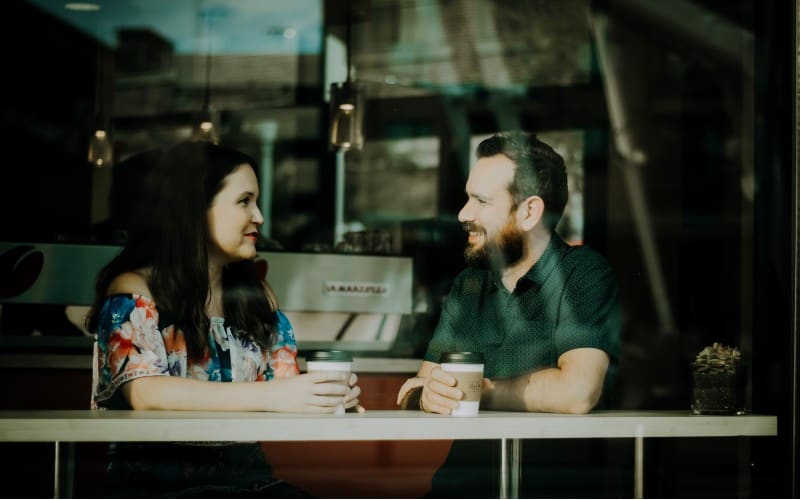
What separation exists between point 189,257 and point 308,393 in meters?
0.52

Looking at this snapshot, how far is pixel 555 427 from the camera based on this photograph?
2.09m

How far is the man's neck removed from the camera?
2.59 m

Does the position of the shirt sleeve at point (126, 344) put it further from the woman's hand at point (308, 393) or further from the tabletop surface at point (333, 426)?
the woman's hand at point (308, 393)

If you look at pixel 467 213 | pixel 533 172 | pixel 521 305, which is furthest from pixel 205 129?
pixel 521 305

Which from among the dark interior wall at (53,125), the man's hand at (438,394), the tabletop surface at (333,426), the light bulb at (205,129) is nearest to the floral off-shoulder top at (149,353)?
the tabletop surface at (333,426)

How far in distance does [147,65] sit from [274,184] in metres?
1.27

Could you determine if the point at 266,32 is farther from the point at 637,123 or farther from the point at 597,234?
the point at 637,123

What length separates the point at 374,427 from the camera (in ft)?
6.45

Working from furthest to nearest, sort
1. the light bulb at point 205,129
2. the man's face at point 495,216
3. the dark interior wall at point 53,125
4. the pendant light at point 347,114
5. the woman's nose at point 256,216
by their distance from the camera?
the light bulb at point 205,129, the dark interior wall at point 53,125, the pendant light at point 347,114, the man's face at point 495,216, the woman's nose at point 256,216

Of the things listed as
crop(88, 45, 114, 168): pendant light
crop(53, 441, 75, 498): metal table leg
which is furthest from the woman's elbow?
crop(88, 45, 114, 168): pendant light

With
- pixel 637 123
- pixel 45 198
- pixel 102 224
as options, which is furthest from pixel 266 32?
pixel 637 123

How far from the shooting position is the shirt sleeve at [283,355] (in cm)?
246

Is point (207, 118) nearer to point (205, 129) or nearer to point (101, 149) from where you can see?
point (205, 129)

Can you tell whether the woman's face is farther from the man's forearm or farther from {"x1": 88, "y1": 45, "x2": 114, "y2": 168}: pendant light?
{"x1": 88, "y1": 45, "x2": 114, "y2": 168}: pendant light
